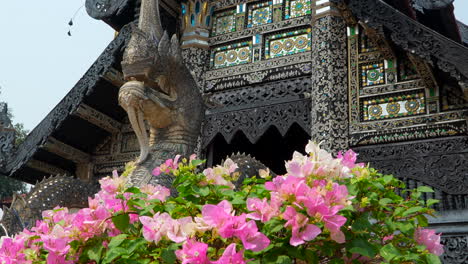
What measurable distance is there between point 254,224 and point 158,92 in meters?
2.78

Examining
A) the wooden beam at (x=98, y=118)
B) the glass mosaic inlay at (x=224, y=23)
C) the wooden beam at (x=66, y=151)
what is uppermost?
the glass mosaic inlay at (x=224, y=23)

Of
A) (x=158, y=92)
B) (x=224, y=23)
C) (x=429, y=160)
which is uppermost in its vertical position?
(x=224, y=23)

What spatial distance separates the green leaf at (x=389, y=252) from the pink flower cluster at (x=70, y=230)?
2.89 ft

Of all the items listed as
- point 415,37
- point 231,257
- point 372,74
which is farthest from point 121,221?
point 372,74

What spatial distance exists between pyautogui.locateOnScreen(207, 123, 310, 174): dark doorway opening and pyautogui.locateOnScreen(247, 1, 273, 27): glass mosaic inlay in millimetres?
1444

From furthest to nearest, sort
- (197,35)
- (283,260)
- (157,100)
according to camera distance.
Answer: (197,35)
(157,100)
(283,260)

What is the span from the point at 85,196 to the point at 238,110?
223 centimetres

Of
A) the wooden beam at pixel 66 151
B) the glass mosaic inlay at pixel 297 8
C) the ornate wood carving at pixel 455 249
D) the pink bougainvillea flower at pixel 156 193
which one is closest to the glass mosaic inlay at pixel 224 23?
the glass mosaic inlay at pixel 297 8

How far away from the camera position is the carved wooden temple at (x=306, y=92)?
218 inches

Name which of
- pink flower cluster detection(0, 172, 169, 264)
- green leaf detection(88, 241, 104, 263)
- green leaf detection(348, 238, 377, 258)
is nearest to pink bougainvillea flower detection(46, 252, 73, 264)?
pink flower cluster detection(0, 172, 169, 264)

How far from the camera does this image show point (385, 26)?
223 inches

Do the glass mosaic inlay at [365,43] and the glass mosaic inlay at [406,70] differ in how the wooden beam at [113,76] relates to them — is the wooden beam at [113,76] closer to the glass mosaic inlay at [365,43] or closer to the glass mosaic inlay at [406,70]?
the glass mosaic inlay at [365,43]

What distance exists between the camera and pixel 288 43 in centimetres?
707

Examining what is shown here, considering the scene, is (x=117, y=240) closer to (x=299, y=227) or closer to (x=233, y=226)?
(x=233, y=226)
